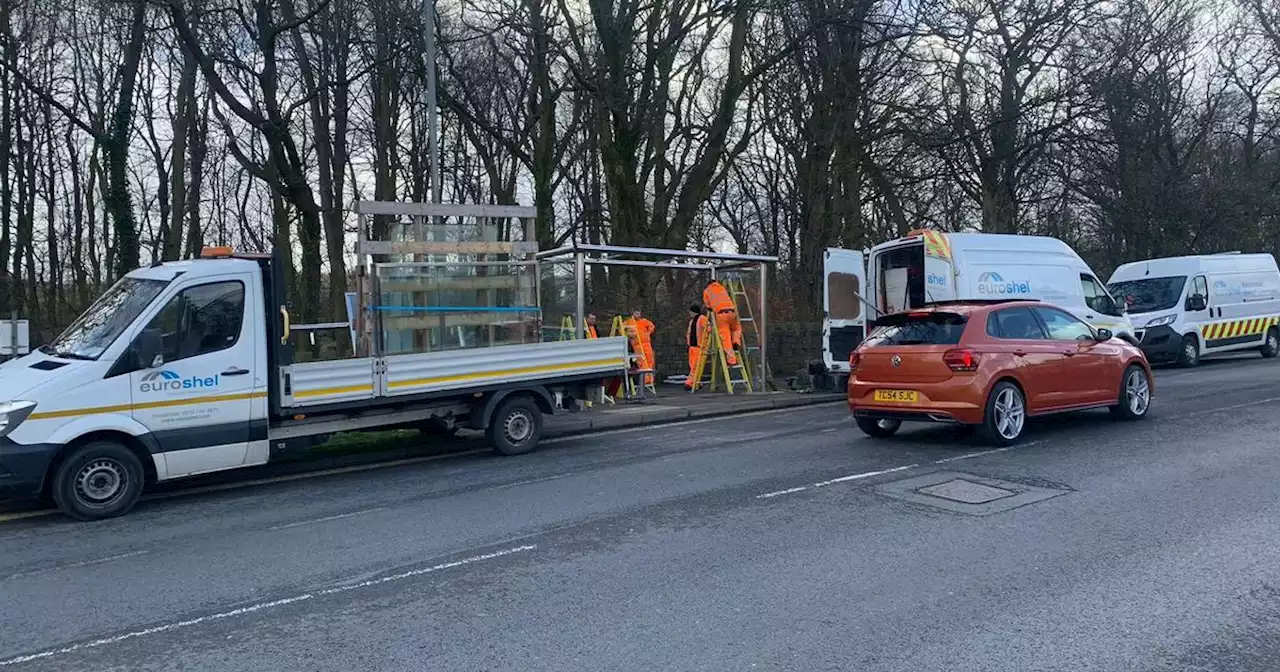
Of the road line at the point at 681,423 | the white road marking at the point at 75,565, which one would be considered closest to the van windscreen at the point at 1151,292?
the road line at the point at 681,423

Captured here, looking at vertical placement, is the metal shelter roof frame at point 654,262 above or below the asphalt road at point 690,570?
above

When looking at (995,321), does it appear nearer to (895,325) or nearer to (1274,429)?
(895,325)

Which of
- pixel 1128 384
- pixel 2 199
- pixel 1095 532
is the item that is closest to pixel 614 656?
pixel 1095 532

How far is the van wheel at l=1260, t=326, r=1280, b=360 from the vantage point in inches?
906

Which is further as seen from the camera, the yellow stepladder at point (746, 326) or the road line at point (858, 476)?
the yellow stepladder at point (746, 326)

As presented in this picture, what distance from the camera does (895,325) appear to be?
11.1 m

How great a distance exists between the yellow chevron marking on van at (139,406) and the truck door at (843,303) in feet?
31.2

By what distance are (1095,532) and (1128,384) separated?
5.88 m

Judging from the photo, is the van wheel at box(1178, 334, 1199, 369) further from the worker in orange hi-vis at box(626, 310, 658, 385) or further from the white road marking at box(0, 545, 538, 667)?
the white road marking at box(0, 545, 538, 667)

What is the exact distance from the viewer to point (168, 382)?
8.59 metres

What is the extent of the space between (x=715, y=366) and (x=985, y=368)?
767cm

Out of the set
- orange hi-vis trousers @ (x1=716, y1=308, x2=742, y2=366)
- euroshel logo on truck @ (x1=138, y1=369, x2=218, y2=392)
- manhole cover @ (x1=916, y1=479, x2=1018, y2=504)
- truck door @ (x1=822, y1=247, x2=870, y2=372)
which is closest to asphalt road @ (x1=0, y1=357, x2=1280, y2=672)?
manhole cover @ (x1=916, y1=479, x2=1018, y2=504)

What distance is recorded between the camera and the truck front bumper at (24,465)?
778 centimetres

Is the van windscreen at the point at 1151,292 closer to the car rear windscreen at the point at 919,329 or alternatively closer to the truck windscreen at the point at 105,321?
the car rear windscreen at the point at 919,329
